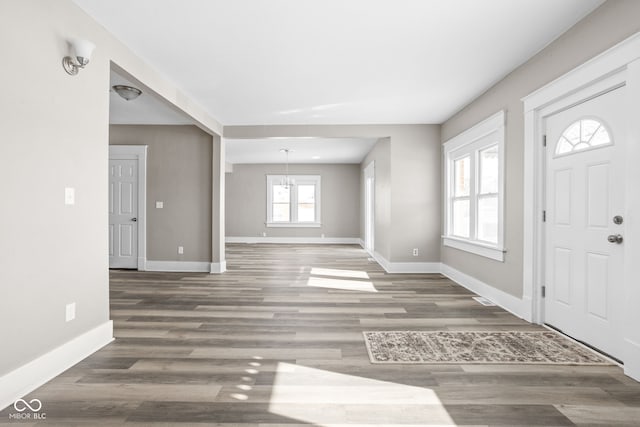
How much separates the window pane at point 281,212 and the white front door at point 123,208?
5.47 metres

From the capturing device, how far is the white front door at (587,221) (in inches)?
95.5

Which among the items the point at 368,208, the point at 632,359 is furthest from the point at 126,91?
the point at 368,208

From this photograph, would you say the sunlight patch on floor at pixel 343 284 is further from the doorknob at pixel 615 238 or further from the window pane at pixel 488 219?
the doorknob at pixel 615 238

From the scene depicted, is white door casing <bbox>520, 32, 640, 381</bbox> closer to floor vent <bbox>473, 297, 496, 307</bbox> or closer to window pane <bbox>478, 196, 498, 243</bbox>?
floor vent <bbox>473, 297, 496, 307</bbox>

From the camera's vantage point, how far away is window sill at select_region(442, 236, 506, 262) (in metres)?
3.91

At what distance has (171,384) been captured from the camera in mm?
2113

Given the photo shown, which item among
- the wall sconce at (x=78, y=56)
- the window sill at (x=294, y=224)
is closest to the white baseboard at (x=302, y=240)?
the window sill at (x=294, y=224)

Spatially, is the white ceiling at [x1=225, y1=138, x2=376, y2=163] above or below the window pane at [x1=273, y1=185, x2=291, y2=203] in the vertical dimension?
above

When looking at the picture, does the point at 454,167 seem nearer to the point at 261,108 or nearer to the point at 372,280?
the point at 372,280

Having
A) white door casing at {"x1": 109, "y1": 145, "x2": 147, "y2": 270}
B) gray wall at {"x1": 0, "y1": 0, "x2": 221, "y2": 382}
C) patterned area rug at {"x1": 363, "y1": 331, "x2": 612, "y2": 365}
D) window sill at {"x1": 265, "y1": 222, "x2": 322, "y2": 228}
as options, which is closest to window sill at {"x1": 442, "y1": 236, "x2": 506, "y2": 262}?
patterned area rug at {"x1": 363, "y1": 331, "x2": 612, "y2": 365}

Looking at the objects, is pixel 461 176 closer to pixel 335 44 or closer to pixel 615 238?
pixel 615 238

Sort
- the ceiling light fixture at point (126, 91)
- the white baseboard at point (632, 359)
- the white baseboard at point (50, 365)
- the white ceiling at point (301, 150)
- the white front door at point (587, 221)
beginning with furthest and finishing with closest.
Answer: the white ceiling at point (301, 150)
the ceiling light fixture at point (126, 91)
the white front door at point (587, 221)
the white baseboard at point (632, 359)
the white baseboard at point (50, 365)

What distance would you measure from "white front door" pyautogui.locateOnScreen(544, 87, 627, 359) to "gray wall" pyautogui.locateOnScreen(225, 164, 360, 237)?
314 inches

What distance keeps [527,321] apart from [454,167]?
2.76 metres
